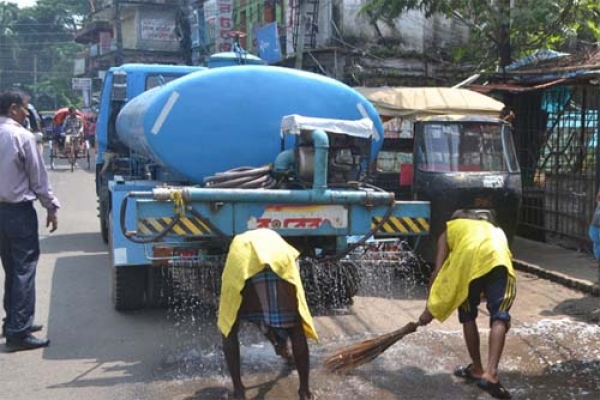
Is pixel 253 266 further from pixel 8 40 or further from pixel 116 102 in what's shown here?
pixel 8 40

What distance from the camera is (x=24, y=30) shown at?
212ft

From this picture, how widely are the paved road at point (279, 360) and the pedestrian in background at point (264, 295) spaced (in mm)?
432

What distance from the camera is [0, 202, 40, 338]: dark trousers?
5551mm

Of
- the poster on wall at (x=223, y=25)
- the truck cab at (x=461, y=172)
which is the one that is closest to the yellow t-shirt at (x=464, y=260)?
the truck cab at (x=461, y=172)

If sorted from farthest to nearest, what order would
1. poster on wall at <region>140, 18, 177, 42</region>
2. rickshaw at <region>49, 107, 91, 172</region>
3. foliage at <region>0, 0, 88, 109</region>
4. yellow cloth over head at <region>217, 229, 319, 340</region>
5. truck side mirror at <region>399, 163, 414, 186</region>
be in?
foliage at <region>0, 0, 88, 109</region>, poster on wall at <region>140, 18, 177, 42</region>, rickshaw at <region>49, 107, 91, 172</region>, truck side mirror at <region>399, 163, 414, 186</region>, yellow cloth over head at <region>217, 229, 319, 340</region>

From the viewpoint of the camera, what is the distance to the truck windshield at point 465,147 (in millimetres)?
7707

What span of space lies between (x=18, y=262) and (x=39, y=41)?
6448 cm

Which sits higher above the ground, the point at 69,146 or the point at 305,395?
the point at 69,146

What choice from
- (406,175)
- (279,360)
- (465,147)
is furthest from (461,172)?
(279,360)

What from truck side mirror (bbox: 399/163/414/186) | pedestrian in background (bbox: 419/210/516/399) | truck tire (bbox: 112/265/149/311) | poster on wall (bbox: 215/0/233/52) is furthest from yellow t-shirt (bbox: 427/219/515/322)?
poster on wall (bbox: 215/0/233/52)

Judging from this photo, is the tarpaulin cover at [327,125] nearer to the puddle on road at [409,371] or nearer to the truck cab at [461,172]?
the puddle on road at [409,371]

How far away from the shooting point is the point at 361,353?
197 inches

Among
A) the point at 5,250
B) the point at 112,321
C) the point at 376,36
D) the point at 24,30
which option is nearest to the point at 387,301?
the point at 112,321

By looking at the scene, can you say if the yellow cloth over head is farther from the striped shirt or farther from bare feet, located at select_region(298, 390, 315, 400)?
the striped shirt
